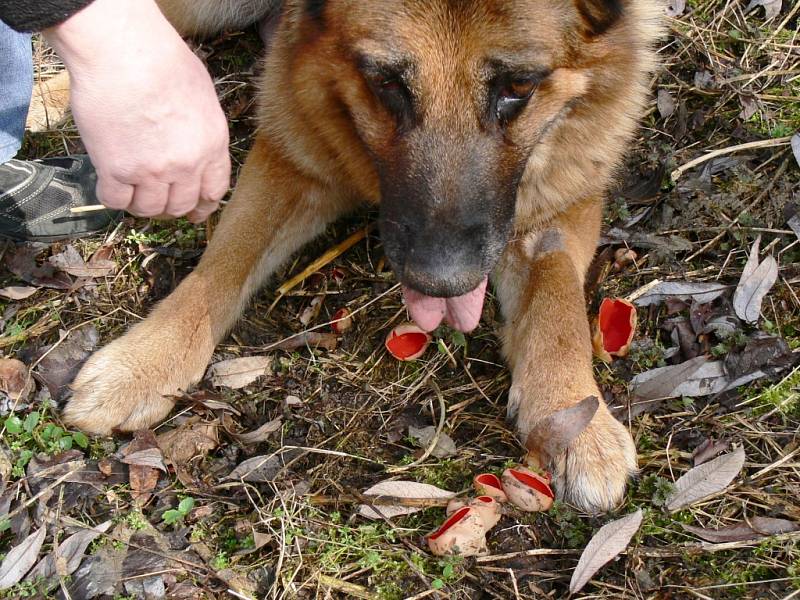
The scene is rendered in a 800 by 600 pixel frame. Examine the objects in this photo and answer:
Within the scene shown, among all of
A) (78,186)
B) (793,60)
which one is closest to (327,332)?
(78,186)

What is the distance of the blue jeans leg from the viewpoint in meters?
2.44

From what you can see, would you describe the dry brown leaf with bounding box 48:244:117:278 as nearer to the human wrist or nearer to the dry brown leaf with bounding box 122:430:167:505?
the dry brown leaf with bounding box 122:430:167:505

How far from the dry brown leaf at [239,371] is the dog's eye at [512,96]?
114 centimetres

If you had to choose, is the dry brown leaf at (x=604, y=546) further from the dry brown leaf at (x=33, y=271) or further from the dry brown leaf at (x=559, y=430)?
the dry brown leaf at (x=33, y=271)

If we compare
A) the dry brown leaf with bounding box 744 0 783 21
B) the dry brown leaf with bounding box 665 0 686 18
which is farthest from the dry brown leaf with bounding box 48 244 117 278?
the dry brown leaf with bounding box 744 0 783 21

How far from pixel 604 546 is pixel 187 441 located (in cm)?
126

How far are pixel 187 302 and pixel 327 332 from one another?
500 mm

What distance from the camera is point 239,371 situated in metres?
2.48

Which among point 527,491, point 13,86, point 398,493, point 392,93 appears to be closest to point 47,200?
point 13,86

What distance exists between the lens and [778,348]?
236 centimetres

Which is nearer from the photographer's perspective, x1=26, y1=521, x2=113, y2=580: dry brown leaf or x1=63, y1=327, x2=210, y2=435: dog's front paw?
x1=26, y1=521, x2=113, y2=580: dry brown leaf

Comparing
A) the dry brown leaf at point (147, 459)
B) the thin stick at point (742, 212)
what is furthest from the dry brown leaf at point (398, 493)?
the thin stick at point (742, 212)

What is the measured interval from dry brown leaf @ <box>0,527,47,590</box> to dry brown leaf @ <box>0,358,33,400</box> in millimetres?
538

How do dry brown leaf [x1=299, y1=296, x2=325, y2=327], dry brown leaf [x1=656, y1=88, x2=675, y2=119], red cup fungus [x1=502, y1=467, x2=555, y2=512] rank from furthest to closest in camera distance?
1. dry brown leaf [x1=656, y1=88, x2=675, y2=119]
2. dry brown leaf [x1=299, y1=296, x2=325, y2=327]
3. red cup fungus [x1=502, y1=467, x2=555, y2=512]
